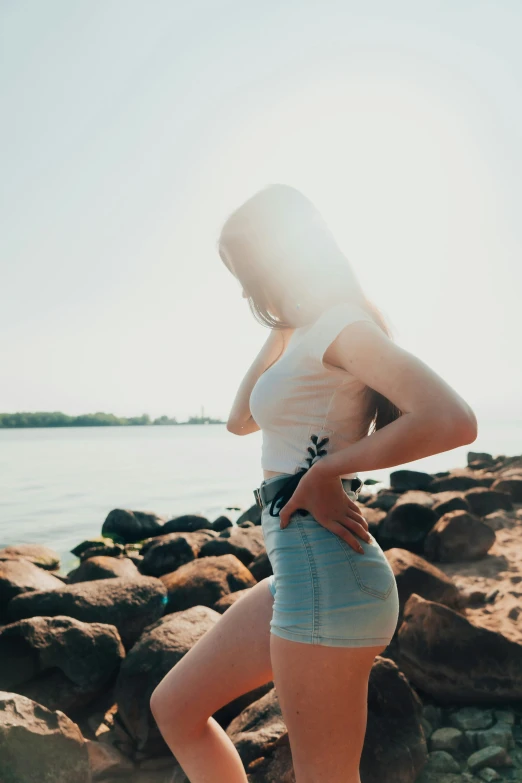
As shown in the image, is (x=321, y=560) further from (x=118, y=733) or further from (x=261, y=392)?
(x=118, y=733)

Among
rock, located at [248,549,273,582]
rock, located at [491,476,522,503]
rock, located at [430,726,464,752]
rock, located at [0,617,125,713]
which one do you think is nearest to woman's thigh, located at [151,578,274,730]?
rock, located at [430,726,464,752]

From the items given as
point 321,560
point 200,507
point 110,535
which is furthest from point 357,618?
point 200,507

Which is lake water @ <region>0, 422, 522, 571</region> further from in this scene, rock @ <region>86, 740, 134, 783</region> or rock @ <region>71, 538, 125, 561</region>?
rock @ <region>86, 740, 134, 783</region>

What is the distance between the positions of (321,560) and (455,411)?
57 centimetres

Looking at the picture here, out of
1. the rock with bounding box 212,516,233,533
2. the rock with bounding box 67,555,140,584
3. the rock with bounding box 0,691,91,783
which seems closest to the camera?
the rock with bounding box 0,691,91,783

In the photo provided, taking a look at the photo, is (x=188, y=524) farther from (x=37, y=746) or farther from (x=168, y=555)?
(x=37, y=746)

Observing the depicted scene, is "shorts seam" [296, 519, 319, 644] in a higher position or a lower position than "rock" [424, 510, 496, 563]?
higher

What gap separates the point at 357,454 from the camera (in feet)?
5.89

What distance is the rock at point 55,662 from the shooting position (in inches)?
172

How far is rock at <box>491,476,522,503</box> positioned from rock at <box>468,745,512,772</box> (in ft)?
33.4

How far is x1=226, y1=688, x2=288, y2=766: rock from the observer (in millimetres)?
3225

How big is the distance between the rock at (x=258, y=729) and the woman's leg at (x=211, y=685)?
4.01ft

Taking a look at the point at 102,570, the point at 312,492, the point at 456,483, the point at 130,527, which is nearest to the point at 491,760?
the point at 312,492

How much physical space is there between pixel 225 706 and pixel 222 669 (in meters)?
2.39
